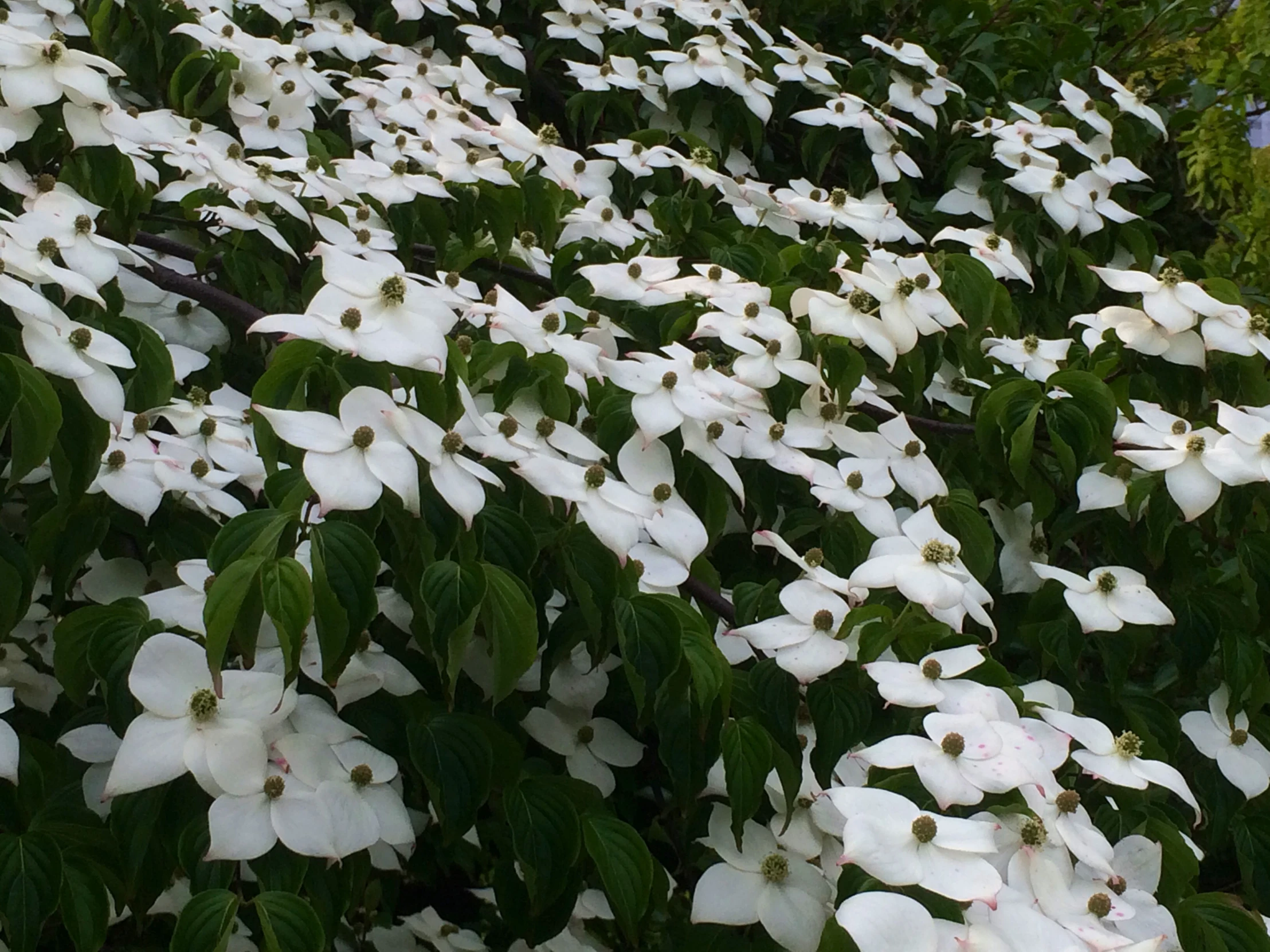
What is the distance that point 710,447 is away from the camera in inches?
51.1

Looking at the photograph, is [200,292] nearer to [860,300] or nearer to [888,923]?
[860,300]

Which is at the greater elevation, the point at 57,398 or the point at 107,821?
the point at 57,398

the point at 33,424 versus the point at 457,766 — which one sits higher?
the point at 33,424

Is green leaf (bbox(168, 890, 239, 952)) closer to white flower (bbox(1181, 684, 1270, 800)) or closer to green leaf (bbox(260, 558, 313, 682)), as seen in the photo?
green leaf (bbox(260, 558, 313, 682))

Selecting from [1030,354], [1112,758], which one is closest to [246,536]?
[1112,758]

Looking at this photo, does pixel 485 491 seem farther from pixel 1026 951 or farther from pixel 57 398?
pixel 1026 951

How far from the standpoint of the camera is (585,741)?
1.20m

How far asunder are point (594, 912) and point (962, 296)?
0.95 meters

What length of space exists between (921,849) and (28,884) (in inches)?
25.9

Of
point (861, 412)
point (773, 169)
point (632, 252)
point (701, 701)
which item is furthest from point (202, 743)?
point (773, 169)

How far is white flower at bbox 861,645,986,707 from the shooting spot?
1036 millimetres

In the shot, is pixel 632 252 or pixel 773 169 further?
pixel 773 169

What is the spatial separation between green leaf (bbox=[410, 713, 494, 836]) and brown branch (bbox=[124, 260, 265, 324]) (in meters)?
0.57

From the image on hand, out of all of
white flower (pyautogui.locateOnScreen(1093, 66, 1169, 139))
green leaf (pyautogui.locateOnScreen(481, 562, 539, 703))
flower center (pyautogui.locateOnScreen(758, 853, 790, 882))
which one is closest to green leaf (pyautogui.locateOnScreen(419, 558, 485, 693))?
green leaf (pyautogui.locateOnScreen(481, 562, 539, 703))
